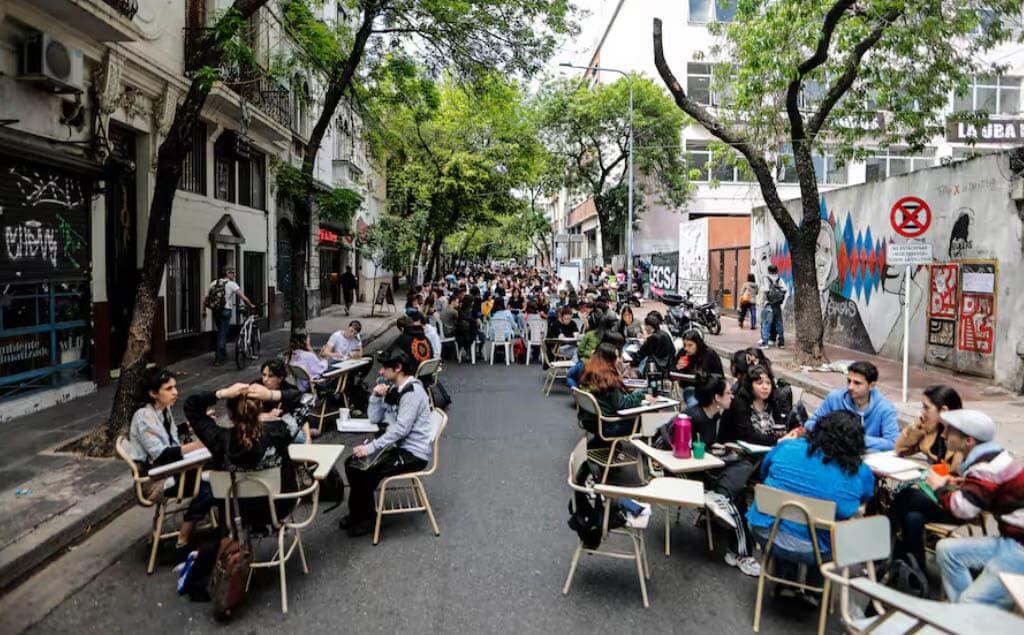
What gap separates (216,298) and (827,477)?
456 inches

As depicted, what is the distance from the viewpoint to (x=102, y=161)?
1064 cm

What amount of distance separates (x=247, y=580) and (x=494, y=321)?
1105 centimetres

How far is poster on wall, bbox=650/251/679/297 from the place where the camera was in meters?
32.7

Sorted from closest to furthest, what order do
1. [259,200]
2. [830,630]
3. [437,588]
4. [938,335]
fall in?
[830,630] < [437,588] < [938,335] < [259,200]

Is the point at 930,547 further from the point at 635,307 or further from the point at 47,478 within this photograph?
the point at 635,307

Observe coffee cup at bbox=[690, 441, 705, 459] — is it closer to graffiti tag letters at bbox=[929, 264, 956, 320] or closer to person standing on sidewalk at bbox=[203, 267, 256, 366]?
graffiti tag letters at bbox=[929, 264, 956, 320]

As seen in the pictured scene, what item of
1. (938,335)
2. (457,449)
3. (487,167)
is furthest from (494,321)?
(487,167)

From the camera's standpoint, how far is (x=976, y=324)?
480 inches

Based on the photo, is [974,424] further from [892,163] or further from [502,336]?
[892,163]

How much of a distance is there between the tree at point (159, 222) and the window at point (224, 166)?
8830 millimetres

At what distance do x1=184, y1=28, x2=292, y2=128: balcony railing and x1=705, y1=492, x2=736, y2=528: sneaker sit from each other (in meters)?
10.8

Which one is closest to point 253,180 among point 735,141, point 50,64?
point 50,64

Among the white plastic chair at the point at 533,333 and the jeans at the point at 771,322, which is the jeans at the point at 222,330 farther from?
the jeans at the point at 771,322

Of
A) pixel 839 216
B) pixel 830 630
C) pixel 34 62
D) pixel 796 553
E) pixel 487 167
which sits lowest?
pixel 830 630
